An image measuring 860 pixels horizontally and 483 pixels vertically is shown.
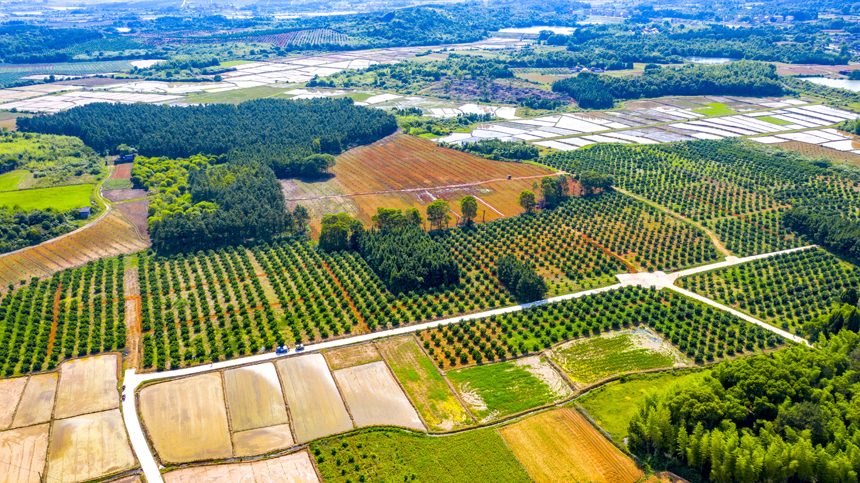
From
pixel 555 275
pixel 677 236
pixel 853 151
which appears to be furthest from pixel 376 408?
pixel 853 151

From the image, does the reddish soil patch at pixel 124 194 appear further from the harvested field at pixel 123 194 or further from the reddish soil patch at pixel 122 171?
the reddish soil patch at pixel 122 171

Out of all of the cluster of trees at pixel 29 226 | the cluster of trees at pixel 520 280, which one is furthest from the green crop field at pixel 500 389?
the cluster of trees at pixel 29 226

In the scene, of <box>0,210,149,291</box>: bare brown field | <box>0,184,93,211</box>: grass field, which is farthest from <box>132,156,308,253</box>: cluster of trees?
<box>0,184,93,211</box>: grass field

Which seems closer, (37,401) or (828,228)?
(37,401)

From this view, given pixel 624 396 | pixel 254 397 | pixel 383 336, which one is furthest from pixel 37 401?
pixel 624 396

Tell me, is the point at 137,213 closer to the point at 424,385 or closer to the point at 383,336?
the point at 383,336

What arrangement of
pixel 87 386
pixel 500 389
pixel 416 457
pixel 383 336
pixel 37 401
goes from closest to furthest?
1. pixel 416 457
2. pixel 37 401
3. pixel 87 386
4. pixel 500 389
5. pixel 383 336
